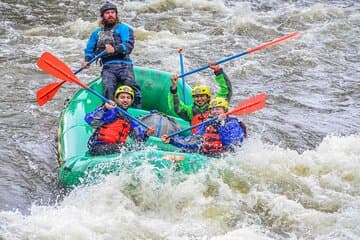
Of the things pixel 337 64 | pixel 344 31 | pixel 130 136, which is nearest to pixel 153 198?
pixel 130 136

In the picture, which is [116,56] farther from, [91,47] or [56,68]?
[56,68]

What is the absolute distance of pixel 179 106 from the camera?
26.5 ft

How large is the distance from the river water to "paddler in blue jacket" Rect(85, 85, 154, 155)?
1.63 feet

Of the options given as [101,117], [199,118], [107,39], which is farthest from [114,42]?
[101,117]

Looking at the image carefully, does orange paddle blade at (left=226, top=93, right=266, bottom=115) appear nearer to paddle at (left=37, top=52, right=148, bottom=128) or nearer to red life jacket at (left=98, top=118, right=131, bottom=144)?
red life jacket at (left=98, top=118, right=131, bottom=144)

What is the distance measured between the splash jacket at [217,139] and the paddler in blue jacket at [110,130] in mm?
370

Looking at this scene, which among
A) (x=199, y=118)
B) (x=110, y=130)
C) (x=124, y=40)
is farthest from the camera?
(x=124, y=40)

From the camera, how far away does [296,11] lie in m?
15.7

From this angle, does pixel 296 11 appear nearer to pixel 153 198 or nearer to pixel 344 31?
pixel 344 31

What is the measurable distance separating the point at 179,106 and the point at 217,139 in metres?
1.31

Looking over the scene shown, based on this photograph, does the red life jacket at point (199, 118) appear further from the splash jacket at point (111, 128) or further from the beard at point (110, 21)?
the beard at point (110, 21)

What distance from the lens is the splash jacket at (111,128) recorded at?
6762mm

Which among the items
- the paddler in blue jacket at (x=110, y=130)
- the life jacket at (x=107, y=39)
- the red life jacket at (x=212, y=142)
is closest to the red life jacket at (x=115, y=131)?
the paddler in blue jacket at (x=110, y=130)

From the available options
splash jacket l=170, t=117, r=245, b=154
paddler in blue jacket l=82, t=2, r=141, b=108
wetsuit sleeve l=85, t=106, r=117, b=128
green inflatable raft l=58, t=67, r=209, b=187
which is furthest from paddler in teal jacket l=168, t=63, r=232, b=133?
wetsuit sleeve l=85, t=106, r=117, b=128
